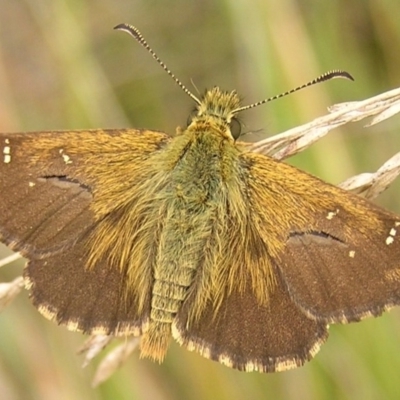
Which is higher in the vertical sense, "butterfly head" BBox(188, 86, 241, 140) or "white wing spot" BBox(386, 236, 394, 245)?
"butterfly head" BBox(188, 86, 241, 140)

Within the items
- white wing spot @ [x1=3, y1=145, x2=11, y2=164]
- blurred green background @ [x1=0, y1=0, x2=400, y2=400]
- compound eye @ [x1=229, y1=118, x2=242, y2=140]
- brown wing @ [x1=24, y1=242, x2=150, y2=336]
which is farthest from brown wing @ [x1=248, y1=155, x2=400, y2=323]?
blurred green background @ [x1=0, y1=0, x2=400, y2=400]

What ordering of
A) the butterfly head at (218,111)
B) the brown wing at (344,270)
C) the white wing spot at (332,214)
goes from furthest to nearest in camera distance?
the butterfly head at (218,111) → the white wing spot at (332,214) → the brown wing at (344,270)

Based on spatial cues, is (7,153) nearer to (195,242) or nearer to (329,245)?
(195,242)

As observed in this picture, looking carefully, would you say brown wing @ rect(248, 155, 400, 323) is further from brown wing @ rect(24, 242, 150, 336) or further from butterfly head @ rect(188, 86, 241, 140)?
brown wing @ rect(24, 242, 150, 336)

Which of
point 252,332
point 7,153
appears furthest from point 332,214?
point 7,153

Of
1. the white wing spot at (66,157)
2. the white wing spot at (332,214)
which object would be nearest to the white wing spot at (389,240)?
the white wing spot at (332,214)

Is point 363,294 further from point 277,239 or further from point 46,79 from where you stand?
point 46,79

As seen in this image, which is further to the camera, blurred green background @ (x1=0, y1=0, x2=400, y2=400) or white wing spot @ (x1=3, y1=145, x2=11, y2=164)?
blurred green background @ (x1=0, y1=0, x2=400, y2=400)

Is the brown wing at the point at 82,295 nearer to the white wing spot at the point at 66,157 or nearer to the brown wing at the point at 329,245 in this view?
the white wing spot at the point at 66,157
